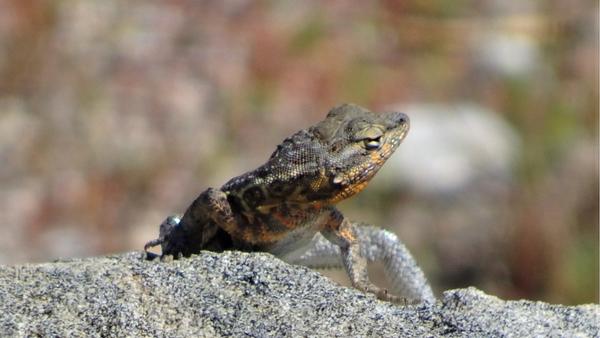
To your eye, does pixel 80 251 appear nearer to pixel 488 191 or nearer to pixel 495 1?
pixel 488 191

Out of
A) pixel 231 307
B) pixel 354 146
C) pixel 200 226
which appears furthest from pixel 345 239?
pixel 231 307

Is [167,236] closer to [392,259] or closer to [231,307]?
[392,259]

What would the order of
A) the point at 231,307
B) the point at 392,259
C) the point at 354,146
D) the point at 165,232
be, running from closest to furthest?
the point at 231,307, the point at 354,146, the point at 165,232, the point at 392,259

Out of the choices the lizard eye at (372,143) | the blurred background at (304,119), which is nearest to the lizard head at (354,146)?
the lizard eye at (372,143)

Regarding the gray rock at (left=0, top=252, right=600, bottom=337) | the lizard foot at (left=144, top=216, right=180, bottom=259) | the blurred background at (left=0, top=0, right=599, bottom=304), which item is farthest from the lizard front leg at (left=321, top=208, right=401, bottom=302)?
the blurred background at (left=0, top=0, right=599, bottom=304)

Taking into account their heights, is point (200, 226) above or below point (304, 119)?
below

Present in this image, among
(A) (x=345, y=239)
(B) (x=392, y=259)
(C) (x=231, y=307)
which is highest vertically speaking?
(B) (x=392, y=259)

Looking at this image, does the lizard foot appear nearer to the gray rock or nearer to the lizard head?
the lizard head
